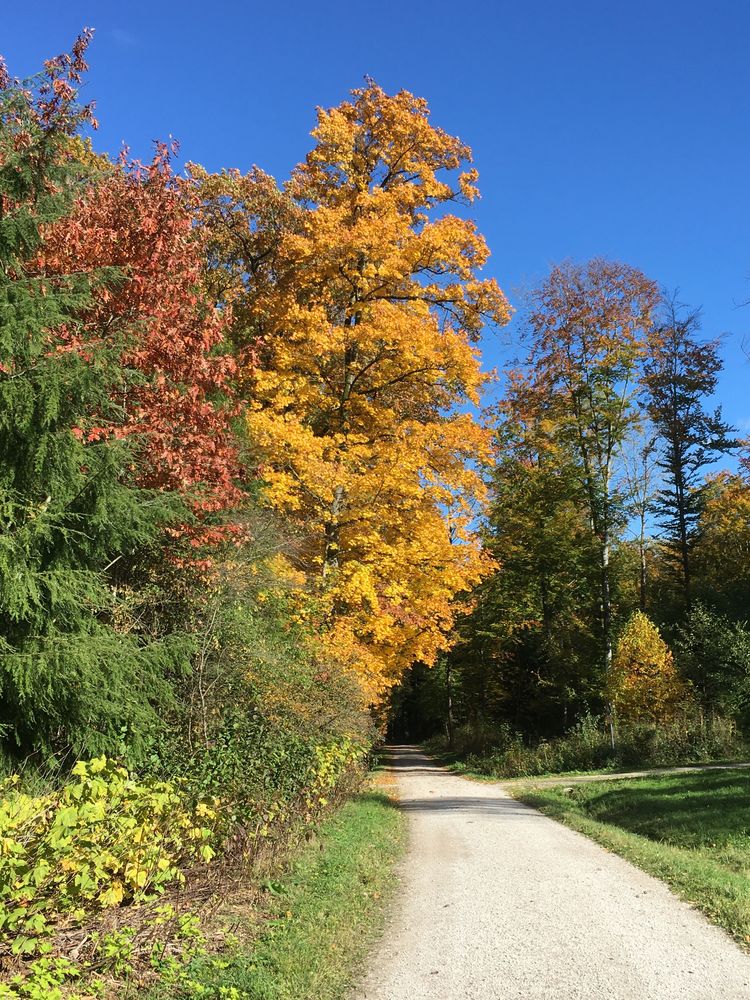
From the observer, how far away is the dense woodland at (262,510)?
5.92 metres

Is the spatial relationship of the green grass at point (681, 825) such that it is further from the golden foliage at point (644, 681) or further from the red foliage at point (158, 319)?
the red foliage at point (158, 319)

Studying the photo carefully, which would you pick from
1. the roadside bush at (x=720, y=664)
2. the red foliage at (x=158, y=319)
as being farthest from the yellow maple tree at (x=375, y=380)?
the roadside bush at (x=720, y=664)

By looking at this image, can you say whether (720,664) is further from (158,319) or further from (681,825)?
(158,319)

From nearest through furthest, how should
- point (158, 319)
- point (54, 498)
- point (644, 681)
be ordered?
1. point (54, 498)
2. point (158, 319)
3. point (644, 681)

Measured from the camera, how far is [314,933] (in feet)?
18.3

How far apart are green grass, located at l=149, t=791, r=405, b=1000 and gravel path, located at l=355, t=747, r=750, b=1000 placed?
0.77 ft

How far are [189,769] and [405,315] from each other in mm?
11630

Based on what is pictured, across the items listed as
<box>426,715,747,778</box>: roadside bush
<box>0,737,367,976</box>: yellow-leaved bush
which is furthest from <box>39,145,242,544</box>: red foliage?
<box>426,715,747,778</box>: roadside bush

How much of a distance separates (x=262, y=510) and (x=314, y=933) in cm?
821

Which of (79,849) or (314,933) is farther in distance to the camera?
(314,933)

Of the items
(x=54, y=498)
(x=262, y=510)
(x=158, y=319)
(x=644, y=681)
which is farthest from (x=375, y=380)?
(x=644, y=681)

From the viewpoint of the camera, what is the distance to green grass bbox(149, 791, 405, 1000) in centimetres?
453

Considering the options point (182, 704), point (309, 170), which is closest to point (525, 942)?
point (182, 704)

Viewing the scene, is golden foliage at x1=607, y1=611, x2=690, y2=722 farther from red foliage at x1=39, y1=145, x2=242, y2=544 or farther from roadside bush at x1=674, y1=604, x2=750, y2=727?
red foliage at x1=39, y1=145, x2=242, y2=544
